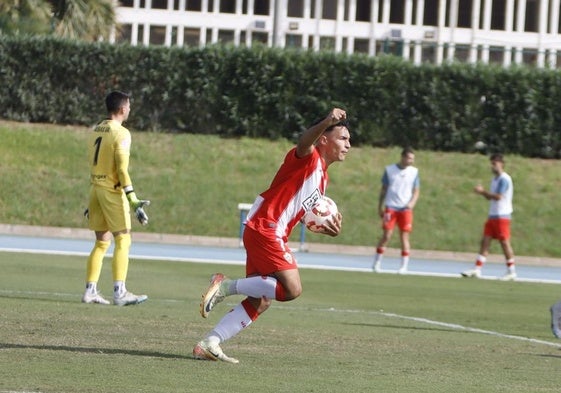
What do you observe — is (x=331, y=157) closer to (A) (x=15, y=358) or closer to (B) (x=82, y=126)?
(A) (x=15, y=358)

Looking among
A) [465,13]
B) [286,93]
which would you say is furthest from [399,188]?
[465,13]

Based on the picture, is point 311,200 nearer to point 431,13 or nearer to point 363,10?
point 363,10

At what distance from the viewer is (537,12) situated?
74.1 m

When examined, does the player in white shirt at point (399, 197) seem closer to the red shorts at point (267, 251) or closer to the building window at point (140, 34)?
the red shorts at point (267, 251)

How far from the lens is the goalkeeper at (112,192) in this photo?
13.8 m

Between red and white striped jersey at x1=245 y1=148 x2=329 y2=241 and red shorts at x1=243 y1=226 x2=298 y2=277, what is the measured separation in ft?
0.14

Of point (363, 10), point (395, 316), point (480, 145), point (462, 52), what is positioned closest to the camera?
point (395, 316)

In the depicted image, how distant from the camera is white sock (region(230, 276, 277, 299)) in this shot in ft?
30.9

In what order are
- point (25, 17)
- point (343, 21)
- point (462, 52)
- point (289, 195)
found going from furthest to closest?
point (343, 21) → point (462, 52) → point (25, 17) → point (289, 195)

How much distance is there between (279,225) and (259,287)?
1.47ft

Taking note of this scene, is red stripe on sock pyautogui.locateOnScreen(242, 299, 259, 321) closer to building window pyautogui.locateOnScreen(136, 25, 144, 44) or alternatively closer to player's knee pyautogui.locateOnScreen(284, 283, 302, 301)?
player's knee pyautogui.locateOnScreen(284, 283, 302, 301)

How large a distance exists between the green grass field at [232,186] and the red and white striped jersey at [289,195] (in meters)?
21.5

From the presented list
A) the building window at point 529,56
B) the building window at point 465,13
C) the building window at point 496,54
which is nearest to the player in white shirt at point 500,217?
the building window at point 529,56

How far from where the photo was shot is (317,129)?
888 centimetres
